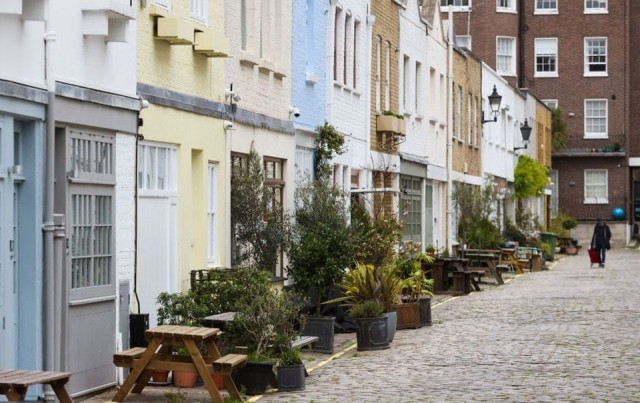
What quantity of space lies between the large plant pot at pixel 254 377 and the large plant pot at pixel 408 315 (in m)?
8.56

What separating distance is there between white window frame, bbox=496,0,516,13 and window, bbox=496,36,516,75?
1.31 metres

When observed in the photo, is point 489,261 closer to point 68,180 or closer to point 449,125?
point 449,125

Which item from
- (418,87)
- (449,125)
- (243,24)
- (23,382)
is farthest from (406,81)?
(23,382)

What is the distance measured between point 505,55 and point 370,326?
54331 millimetres

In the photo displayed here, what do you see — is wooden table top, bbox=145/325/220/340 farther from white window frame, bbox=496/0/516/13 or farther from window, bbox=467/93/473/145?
white window frame, bbox=496/0/516/13

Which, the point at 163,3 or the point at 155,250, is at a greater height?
the point at 163,3

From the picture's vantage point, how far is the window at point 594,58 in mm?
74688

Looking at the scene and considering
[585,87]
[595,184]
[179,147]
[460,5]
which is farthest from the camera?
[595,184]

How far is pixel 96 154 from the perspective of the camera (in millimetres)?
14734

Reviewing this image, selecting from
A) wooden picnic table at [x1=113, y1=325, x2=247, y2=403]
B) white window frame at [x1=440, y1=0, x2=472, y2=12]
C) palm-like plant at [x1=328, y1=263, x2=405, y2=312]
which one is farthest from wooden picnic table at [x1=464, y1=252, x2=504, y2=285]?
white window frame at [x1=440, y1=0, x2=472, y2=12]

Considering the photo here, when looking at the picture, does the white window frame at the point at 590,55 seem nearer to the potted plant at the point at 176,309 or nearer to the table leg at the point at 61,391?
the potted plant at the point at 176,309

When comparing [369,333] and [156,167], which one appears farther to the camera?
[369,333]

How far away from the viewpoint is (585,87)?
75062 millimetres

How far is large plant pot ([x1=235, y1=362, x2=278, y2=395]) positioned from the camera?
1484 centimetres
